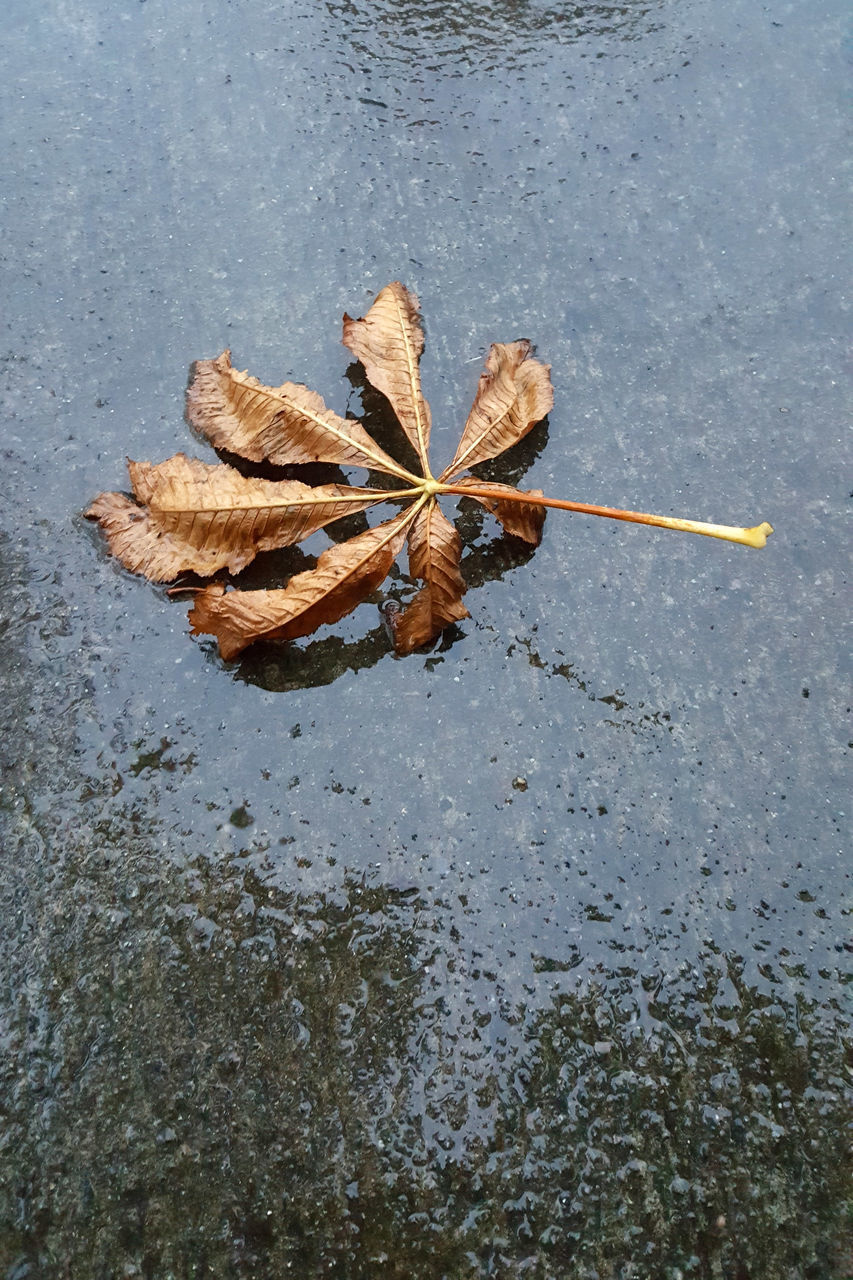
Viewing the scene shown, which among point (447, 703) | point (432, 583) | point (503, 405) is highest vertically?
point (503, 405)

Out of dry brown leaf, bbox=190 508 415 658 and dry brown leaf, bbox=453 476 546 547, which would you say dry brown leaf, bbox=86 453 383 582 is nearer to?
dry brown leaf, bbox=190 508 415 658

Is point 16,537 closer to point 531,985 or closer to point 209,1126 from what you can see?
point 209,1126

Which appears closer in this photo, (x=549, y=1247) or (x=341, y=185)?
(x=549, y=1247)

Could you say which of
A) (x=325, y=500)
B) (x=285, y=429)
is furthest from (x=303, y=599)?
(x=285, y=429)

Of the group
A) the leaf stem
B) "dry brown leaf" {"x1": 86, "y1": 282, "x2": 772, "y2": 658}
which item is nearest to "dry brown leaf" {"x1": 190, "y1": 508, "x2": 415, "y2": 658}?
"dry brown leaf" {"x1": 86, "y1": 282, "x2": 772, "y2": 658}

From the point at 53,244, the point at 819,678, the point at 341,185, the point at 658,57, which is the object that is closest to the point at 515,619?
the point at 819,678

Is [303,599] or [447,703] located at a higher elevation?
[303,599]

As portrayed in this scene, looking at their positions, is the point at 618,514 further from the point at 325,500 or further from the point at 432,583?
the point at 325,500
